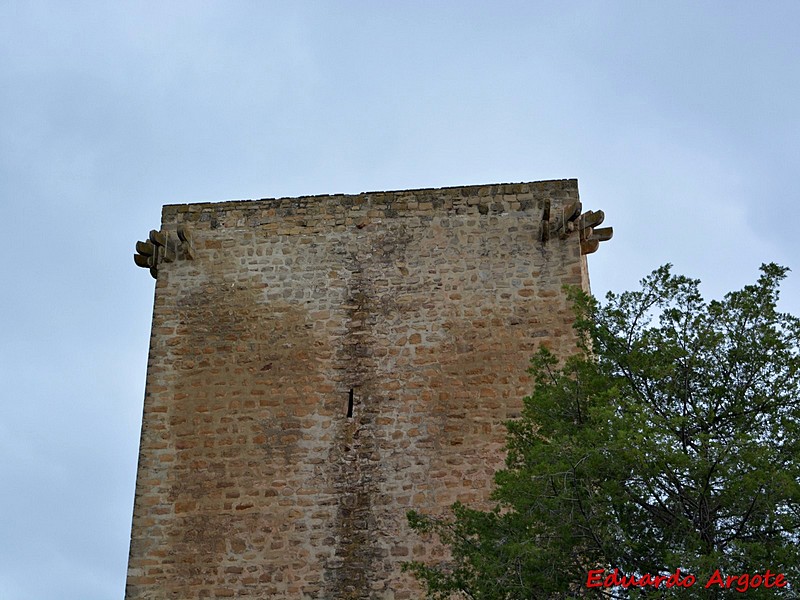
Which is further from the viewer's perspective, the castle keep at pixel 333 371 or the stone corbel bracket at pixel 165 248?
the stone corbel bracket at pixel 165 248

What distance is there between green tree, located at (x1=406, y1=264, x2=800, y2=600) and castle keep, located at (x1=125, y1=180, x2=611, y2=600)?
273cm

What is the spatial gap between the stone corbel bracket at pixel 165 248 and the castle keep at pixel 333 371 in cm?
2

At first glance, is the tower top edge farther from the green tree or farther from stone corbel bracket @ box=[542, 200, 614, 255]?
the green tree

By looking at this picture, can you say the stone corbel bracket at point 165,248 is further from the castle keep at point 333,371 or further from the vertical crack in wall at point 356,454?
the vertical crack in wall at point 356,454

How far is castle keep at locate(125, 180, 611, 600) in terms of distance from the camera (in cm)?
1005

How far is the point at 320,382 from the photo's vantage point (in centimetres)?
1082

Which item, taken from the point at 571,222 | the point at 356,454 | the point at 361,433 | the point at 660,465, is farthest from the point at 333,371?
the point at 660,465

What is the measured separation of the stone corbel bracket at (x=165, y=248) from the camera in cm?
1169

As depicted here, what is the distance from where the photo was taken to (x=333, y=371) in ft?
35.7

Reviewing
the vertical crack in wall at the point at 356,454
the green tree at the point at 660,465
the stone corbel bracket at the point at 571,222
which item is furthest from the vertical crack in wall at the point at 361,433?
the green tree at the point at 660,465

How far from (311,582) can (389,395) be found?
76.8 inches

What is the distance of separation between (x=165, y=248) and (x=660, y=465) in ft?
22.3

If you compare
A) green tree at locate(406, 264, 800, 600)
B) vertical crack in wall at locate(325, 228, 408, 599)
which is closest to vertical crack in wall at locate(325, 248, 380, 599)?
vertical crack in wall at locate(325, 228, 408, 599)

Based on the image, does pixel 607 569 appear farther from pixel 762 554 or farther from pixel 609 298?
pixel 609 298
